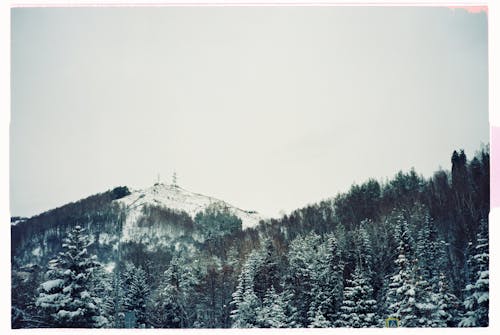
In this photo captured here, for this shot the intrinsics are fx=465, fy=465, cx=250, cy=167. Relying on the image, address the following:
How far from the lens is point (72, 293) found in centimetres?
1401

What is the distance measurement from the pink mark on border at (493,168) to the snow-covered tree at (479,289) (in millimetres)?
865

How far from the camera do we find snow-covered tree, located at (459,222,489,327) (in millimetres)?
13984

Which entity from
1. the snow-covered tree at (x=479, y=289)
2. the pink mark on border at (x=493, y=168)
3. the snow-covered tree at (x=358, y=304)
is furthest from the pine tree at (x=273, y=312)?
the pink mark on border at (x=493, y=168)

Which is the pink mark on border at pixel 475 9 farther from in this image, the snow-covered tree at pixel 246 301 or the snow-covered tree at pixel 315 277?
the snow-covered tree at pixel 246 301

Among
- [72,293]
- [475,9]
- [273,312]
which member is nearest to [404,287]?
[273,312]

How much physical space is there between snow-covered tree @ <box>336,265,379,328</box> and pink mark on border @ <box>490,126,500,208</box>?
4798mm

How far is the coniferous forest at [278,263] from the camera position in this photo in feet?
47.5

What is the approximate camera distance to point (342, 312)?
15438mm

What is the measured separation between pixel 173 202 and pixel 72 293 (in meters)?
5.79

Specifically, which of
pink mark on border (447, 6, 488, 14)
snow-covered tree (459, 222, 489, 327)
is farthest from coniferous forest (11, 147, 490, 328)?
pink mark on border (447, 6, 488, 14)

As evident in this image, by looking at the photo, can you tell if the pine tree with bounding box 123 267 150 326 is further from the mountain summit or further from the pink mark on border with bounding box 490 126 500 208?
the pink mark on border with bounding box 490 126 500 208

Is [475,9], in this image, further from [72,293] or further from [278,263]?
[72,293]
